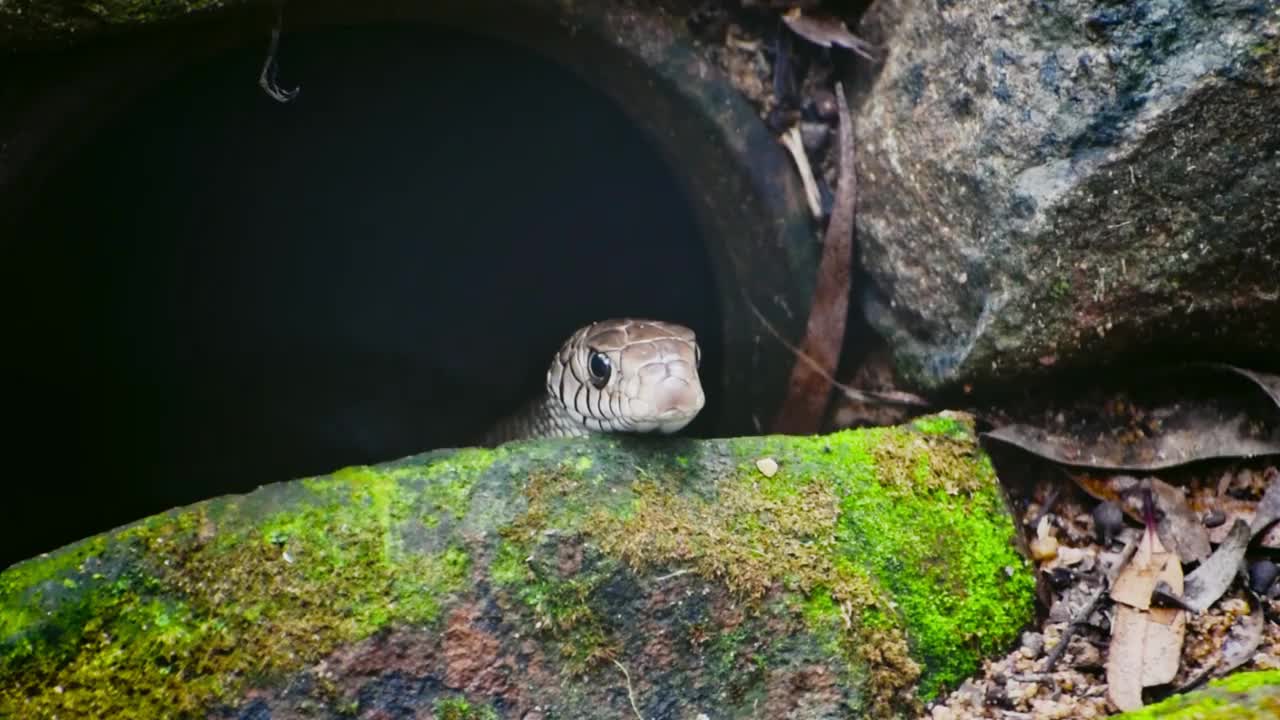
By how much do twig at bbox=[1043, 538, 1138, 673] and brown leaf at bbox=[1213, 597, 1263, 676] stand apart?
286 millimetres

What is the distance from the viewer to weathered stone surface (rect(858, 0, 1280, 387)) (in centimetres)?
246

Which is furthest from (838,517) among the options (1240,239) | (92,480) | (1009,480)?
(92,480)

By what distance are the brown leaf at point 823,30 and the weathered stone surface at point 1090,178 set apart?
272 millimetres

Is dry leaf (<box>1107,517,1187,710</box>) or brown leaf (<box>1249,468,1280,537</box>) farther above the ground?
brown leaf (<box>1249,468,1280,537</box>)

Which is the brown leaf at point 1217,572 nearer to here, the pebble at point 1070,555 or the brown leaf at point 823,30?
the pebble at point 1070,555

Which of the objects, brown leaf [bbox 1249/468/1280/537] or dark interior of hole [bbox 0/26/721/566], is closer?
brown leaf [bbox 1249/468/1280/537]

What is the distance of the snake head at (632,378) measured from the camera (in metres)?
2.71

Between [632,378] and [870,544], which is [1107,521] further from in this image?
[632,378]

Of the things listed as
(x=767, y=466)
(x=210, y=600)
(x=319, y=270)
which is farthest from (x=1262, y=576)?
(x=319, y=270)

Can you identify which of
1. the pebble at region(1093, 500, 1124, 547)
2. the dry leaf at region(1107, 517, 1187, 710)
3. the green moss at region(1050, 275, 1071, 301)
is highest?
the green moss at region(1050, 275, 1071, 301)

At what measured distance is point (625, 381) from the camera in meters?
2.89

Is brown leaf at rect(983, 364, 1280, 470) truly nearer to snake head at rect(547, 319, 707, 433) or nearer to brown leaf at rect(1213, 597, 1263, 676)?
brown leaf at rect(1213, 597, 1263, 676)

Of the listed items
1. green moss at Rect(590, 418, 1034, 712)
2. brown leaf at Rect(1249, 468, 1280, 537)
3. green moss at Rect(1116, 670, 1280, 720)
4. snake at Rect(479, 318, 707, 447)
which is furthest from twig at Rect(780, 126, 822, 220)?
green moss at Rect(1116, 670, 1280, 720)

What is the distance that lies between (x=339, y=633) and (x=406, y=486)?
0.36 meters
